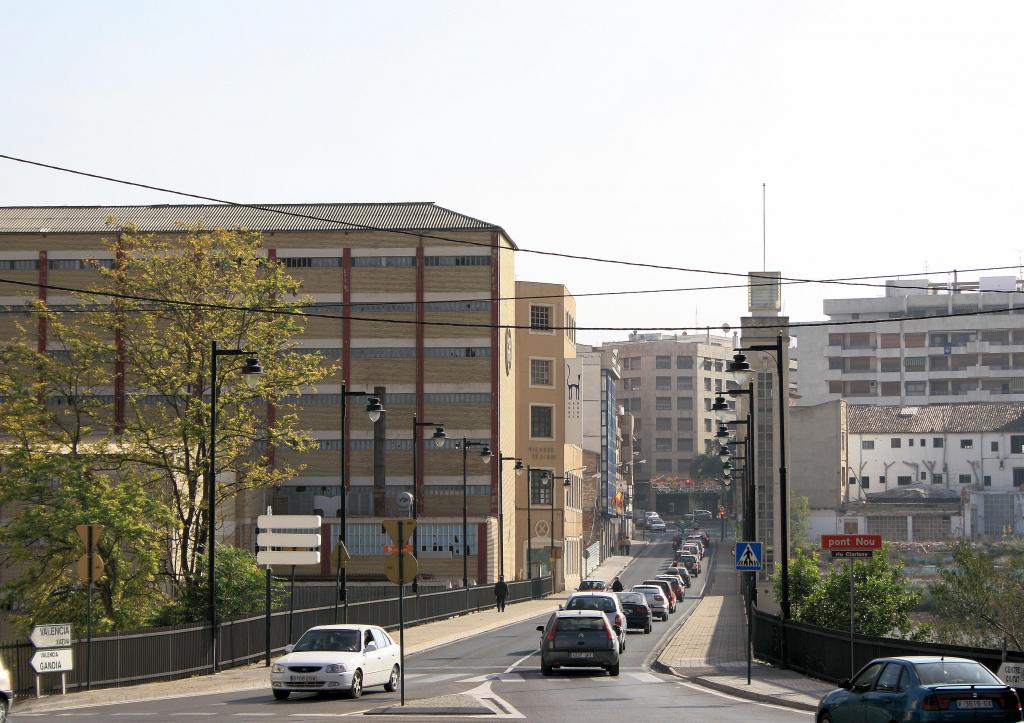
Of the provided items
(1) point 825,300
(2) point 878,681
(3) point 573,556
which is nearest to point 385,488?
(3) point 573,556

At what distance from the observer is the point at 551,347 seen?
354 feet

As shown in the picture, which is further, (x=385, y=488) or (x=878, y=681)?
(x=385, y=488)

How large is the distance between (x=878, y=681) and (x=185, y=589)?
1059 inches

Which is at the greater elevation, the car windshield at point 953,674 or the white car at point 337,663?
the car windshield at point 953,674

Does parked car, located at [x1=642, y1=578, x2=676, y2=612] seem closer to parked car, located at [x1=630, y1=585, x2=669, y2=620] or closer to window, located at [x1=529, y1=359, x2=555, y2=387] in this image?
parked car, located at [x1=630, y1=585, x2=669, y2=620]

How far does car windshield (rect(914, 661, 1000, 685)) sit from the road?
471 cm

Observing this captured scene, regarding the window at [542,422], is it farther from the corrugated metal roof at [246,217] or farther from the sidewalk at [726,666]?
the sidewalk at [726,666]

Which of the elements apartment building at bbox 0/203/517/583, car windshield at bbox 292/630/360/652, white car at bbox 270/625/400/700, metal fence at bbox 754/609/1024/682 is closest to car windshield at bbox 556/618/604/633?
metal fence at bbox 754/609/1024/682

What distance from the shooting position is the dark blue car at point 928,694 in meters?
14.8

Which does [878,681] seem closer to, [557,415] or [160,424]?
[160,424]

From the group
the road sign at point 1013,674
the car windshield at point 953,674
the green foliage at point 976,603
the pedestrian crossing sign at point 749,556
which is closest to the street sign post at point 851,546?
the pedestrian crossing sign at point 749,556

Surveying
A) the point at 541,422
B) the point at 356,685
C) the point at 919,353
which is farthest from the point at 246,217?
the point at 919,353

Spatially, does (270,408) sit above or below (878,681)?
above

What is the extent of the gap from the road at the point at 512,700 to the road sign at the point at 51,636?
215 cm
